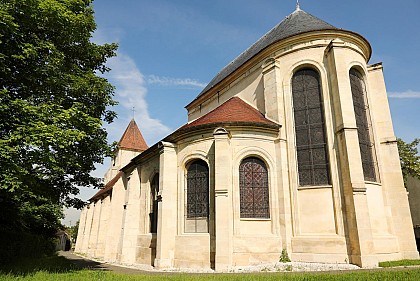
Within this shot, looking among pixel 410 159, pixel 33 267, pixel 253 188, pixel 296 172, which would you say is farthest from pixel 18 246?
pixel 410 159

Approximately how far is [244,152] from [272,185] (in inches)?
76.6

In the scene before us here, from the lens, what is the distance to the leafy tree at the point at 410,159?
22156 mm

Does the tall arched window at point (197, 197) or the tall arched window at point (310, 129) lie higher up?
the tall arched window at point (310, 129)

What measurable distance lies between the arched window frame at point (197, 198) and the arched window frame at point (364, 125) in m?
7.10

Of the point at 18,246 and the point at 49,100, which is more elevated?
the point at 49,100

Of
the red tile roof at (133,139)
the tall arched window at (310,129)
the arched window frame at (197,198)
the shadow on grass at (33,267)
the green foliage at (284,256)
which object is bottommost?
the shadow on grass at (33,267)

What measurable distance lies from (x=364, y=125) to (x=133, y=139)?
95.4ft

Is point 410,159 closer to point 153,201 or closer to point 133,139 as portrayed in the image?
point 153,201

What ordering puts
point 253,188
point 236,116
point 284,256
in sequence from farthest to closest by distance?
point 236,116
point 253,188
point 284,256

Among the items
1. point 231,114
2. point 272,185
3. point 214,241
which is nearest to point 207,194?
point 214,241

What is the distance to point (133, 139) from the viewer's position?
124 ft

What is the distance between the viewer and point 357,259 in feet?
36.8

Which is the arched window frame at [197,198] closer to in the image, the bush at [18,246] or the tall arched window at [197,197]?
the tall arched window at [197,197]

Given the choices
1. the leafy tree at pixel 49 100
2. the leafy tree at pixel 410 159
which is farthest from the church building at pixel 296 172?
the leafy tree at pixel 410 159
